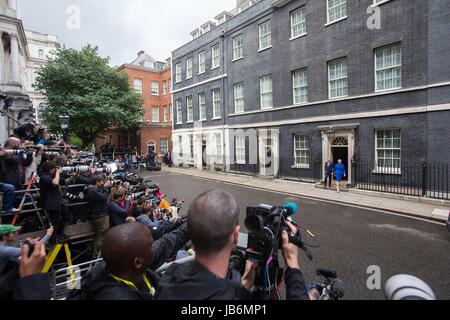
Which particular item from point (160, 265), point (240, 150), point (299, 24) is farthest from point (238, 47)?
point (160, 265)

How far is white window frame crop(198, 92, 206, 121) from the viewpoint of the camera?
24.9 meters

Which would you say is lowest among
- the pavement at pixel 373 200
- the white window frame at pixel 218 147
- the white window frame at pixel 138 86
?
the pavement at pixel 373 200

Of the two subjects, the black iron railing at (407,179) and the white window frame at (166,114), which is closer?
the black iron railing at (407,179)

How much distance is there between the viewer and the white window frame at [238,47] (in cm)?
2042

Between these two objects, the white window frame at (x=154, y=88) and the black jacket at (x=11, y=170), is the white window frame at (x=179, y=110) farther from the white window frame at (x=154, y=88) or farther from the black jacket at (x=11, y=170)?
the black jacket at (x=11, y=170)

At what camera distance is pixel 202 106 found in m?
25.2

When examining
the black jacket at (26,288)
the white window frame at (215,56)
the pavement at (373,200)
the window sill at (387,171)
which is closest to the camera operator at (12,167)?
the black jacket at (26,288)

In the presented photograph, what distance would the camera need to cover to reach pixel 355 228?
759 centimetres

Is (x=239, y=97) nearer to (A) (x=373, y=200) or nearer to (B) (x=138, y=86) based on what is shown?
(A) (x=373, y=200)

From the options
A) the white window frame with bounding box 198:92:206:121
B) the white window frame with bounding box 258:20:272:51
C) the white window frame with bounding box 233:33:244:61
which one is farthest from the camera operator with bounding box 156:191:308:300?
the white window frame with bounding box 198:92:206:121

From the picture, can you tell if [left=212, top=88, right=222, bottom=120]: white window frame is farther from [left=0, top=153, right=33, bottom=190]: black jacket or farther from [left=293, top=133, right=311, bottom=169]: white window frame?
[left=0, top=153, right=33, bottom=190]: black jacket
